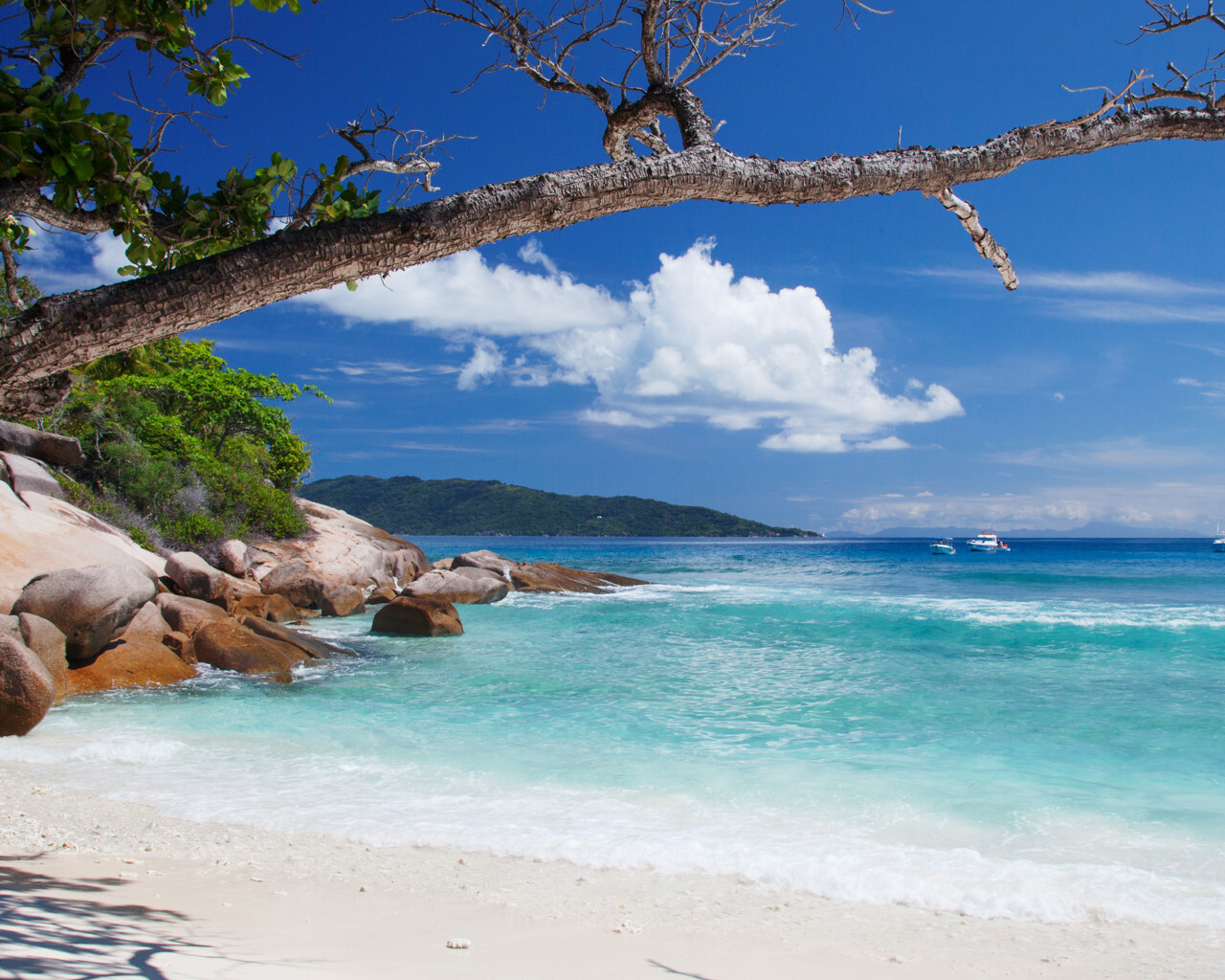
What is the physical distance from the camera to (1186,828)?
6141mm

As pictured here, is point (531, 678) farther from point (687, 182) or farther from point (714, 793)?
point (687, 182)

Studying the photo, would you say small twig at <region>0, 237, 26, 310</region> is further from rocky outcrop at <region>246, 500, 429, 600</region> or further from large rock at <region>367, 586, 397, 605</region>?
large rock at <region>367, 586, 397, 605</region>

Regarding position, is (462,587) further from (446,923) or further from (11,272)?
(11,272)

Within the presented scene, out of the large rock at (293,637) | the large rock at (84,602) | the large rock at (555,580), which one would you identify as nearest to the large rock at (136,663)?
the large rock at (84,602)

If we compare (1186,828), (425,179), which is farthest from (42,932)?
(1186,828)

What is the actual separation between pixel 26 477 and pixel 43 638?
7.15 m

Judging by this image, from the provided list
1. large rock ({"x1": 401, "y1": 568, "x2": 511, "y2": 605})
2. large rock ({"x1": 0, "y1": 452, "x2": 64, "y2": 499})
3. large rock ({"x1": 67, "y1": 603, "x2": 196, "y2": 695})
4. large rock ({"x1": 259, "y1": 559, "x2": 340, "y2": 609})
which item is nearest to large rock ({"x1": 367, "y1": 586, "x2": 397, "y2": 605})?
large rock ({"x1": 401, "y1": 568, "x2": 511, "y2": 605})

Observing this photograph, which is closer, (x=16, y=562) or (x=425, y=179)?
(x=425, y=179)

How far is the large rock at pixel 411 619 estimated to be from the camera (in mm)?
16281

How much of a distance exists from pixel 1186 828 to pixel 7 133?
9053 mm

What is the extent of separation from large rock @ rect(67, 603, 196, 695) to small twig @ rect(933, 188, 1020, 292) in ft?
37.4

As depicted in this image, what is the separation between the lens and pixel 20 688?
7.27 meters

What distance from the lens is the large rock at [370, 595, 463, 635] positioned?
53.4ft

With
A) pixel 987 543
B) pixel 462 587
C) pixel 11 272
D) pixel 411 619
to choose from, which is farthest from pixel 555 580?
pixel 987 543
